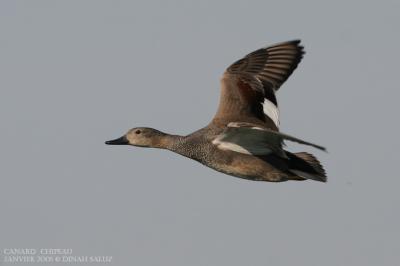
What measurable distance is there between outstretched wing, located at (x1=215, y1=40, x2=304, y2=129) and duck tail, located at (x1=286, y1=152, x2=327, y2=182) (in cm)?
53

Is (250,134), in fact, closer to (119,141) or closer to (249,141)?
(249,141)

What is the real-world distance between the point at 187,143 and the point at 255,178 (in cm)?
107

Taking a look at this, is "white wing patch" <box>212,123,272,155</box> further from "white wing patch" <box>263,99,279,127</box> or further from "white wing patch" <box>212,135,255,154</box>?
"white wing patch" <box>263,99,279,127</box>

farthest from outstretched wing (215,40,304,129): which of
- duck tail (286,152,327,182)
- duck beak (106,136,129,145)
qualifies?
duck beak (106,136,129,145)

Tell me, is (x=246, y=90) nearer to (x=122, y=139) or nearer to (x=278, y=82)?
(x=278, y=82)

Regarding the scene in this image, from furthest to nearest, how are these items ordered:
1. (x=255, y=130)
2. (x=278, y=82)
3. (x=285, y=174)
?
(x=278, y=82), (x=285, y=174), (x=255, y=130)

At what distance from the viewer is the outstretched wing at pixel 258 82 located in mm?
9484

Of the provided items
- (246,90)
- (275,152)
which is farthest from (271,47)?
(275,152)

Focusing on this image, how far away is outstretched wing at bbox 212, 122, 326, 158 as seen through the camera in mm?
8695

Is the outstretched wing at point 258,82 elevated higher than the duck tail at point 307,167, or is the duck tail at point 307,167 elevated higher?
the outstretched wing at point 258,82

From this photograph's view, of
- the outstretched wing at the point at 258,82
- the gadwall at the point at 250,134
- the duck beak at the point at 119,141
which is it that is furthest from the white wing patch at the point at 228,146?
the duck beak at the point at 119,141

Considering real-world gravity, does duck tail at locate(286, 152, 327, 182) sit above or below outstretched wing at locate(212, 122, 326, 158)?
below

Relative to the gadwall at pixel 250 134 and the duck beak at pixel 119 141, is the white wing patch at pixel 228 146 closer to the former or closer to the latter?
the gadwall at pixel 250 134

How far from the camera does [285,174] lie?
9.12m
